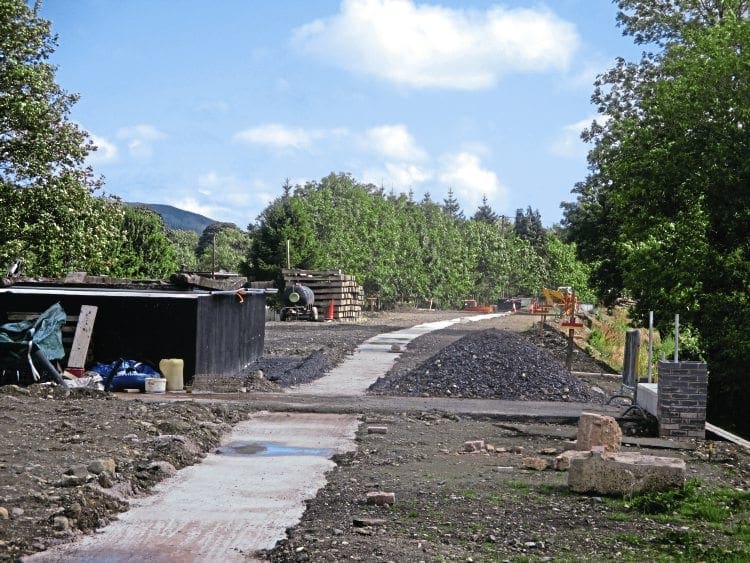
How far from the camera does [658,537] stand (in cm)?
849

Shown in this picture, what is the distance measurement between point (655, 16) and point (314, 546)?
3931 centimetres

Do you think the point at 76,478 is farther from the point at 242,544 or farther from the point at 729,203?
the point at 729,203

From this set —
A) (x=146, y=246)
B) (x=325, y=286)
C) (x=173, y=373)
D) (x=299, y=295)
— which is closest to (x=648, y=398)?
(x=173, y=373)

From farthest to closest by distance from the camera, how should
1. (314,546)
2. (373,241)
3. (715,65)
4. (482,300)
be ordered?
(482,300) < (373,241) < (715,65) < (314,546)

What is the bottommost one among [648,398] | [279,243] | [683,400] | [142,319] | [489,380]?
[489,380]

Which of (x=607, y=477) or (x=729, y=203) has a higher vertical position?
(x=729, y=203)

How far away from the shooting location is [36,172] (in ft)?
100

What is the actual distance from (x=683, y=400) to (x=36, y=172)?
21.3 m

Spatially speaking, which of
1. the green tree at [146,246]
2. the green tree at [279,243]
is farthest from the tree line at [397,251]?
the green tree at [146,246]

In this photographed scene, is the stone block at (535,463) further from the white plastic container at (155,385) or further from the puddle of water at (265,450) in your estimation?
A: the white plastic container at (155,385)

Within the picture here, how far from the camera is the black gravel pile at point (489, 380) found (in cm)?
2072

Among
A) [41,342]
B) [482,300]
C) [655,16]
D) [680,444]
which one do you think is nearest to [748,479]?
[680,444]

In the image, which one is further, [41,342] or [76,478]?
[41,342]

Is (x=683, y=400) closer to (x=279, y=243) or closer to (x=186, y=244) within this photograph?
(x=279, y=243)
